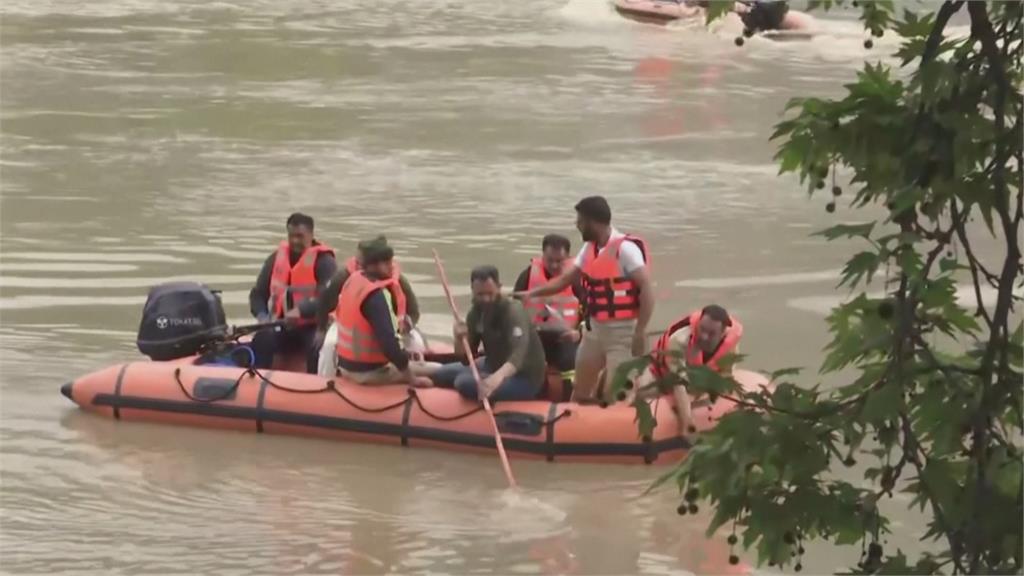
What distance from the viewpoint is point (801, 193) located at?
16.4m

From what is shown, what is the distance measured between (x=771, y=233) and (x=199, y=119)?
28.5 ft

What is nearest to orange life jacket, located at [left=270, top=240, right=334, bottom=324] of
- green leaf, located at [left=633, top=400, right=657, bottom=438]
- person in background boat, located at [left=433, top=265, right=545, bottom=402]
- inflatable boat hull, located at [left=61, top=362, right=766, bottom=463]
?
inflatable boat hull, located at [left=61, top=362, right=766, bottom=463]

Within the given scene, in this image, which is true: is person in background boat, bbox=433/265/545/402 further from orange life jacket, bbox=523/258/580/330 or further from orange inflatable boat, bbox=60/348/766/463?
orange life jacket, bbox=523/258/580/330

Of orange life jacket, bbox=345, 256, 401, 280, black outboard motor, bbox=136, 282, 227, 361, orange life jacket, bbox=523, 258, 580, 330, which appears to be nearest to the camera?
orange life jacket, bbox=345, 256, 401, 280

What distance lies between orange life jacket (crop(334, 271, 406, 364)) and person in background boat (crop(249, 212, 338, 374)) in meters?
0.69

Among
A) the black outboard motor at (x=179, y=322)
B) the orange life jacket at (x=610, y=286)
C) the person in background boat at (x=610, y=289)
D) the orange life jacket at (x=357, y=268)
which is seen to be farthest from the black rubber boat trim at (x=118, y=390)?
the orange life jacket at (x=610, y=286)

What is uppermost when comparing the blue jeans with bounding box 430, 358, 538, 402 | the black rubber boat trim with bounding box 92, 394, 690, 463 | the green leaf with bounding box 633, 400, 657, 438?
the green leaf with bounding box 633, 400, 657, 438

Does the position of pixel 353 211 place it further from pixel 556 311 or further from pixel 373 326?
pixel 373 326

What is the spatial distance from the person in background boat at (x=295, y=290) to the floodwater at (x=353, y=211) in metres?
0.73

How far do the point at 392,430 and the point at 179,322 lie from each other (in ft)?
5.30

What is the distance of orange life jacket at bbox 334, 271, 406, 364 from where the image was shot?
9062mm

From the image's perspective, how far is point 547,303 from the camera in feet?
31.6

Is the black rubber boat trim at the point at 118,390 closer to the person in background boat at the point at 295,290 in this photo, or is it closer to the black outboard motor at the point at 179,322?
the black outboard motor at the point at 179,322

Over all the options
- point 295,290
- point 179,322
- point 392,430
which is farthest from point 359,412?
point 179,322
